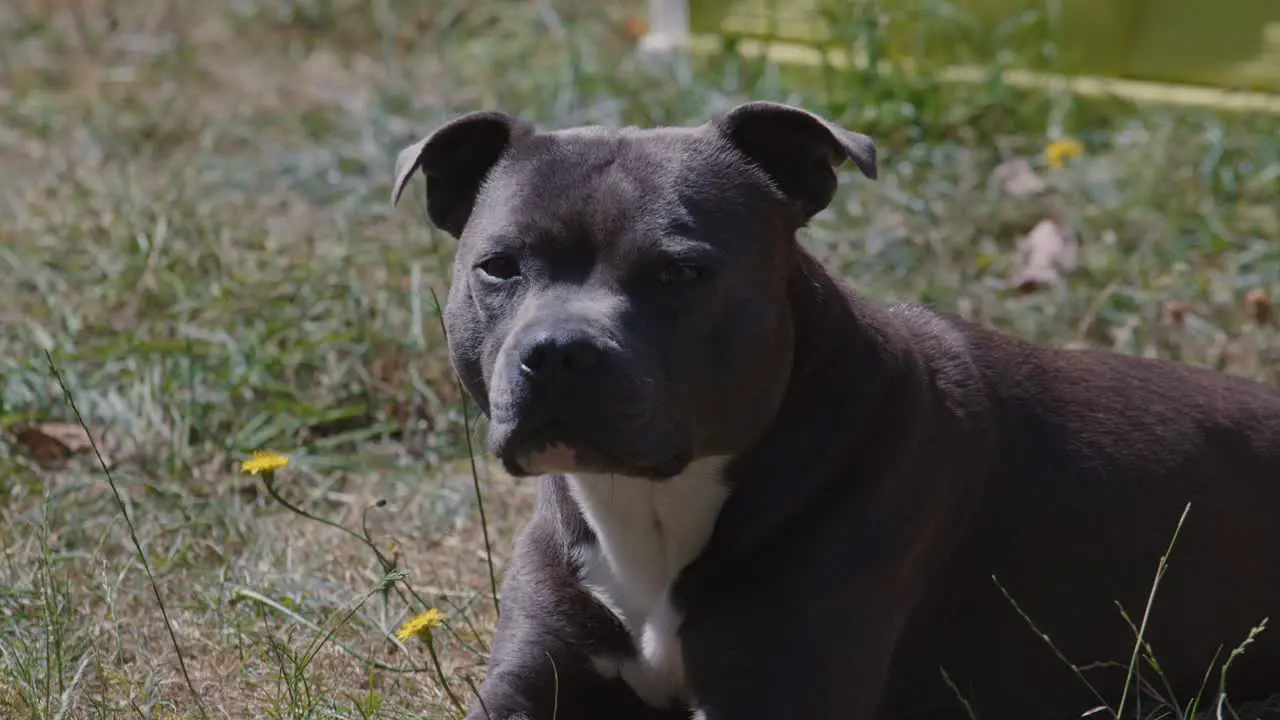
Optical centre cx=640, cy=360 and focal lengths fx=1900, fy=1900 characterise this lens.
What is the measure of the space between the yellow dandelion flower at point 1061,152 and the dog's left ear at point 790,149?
3.18 metres

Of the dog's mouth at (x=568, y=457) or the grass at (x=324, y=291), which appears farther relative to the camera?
the grass at (x=324, y=291)

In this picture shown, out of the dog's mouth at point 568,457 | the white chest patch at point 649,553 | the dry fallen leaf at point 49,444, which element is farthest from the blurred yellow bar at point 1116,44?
the dog's mouth at point 568,457

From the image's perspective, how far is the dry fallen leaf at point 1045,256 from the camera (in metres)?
6.05

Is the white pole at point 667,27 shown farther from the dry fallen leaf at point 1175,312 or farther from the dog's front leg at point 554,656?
the dog's front leg at point 554,656

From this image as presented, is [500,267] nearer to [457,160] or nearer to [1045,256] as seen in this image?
[457,160]

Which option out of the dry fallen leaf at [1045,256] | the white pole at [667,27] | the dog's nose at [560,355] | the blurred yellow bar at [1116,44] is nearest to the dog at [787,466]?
the dog's nose at [560,355]

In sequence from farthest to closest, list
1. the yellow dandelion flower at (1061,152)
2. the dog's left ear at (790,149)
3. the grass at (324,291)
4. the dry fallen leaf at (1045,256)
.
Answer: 1. the yellow dandelion flower at (1061,152)
2. the dry fallen leaf at (1045,256)
3. the grass at (324,291)
4. the dog's left ear at (790,149)

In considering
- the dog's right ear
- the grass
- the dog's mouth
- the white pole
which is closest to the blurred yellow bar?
the grass

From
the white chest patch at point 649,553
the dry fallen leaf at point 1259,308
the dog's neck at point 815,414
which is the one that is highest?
the dog's neck at point 815,414

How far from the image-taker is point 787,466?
340cm

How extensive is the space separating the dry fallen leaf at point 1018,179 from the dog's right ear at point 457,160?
3336mm

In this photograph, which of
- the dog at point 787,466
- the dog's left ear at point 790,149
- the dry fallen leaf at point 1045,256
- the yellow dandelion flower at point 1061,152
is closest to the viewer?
the dog at point 787,466

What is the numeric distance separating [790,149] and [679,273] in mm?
411

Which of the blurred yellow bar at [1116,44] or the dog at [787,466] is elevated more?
the dog at [787,466]
